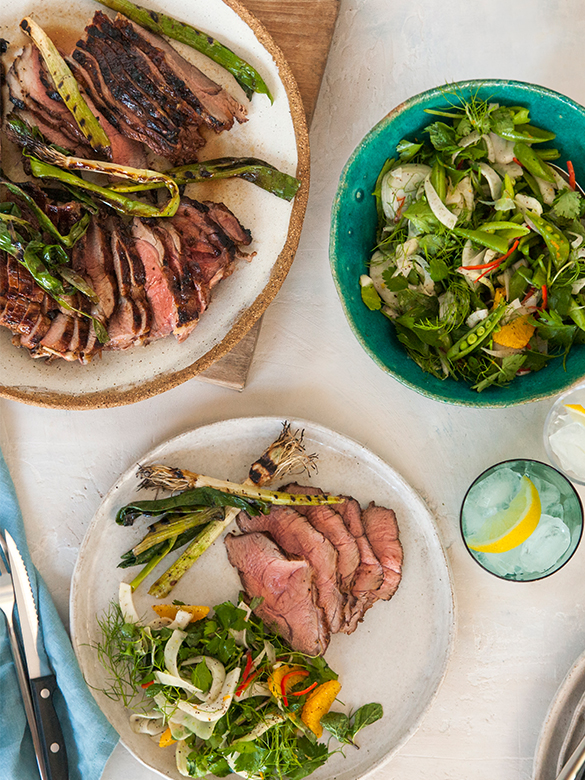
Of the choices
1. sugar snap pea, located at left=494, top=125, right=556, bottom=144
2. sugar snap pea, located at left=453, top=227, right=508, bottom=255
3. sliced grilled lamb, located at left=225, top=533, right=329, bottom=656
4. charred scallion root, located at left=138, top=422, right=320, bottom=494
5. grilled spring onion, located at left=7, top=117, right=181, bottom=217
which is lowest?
sliced grilled lamb, located at left=225, top=533, right=329, bottom=656

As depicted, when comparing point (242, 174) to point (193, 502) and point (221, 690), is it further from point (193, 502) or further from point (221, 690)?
point (221, 690)

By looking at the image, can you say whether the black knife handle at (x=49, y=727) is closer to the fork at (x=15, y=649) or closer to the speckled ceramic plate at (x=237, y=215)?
the fork at (x=15, y=649)

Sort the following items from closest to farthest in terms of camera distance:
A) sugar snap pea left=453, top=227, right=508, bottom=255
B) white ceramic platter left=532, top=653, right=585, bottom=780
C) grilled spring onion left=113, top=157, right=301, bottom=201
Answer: sugar snap pea left=453, top=227, right=508, bottom=255
grilled spring onion left=113, top=157, right=301, bottom=201
white ceramic platter left=532, top=653, right=585, bottom=780

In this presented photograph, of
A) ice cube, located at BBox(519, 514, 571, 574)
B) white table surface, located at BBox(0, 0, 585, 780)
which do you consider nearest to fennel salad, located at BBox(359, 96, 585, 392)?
white table surface, located at BBox(0, 0, 585, 780)

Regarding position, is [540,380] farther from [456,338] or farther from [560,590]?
[560,590]

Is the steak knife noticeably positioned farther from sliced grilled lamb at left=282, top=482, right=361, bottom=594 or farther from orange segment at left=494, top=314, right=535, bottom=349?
orange segment at left=494, top=314, right=535, bottom=349

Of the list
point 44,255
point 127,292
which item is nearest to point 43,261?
point 44,255

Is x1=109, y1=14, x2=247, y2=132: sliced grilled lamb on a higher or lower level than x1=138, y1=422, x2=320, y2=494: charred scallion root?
higher
